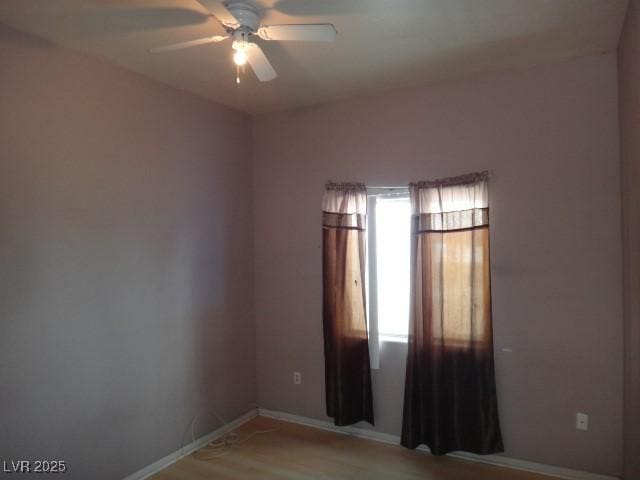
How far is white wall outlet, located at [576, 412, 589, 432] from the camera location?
2.56m

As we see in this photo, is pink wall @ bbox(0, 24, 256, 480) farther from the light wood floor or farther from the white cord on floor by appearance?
the light wood floor

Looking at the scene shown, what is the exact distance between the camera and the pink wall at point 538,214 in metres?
2.52

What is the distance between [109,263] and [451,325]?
2307 millimetres

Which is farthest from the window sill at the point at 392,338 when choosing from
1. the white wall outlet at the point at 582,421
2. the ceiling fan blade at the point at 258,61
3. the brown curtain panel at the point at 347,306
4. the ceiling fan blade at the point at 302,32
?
the ceiling fan blade at the point at 302,32

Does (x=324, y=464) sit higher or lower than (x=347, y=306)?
lower

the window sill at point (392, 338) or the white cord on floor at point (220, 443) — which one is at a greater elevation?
the window sill at point (392, 338)

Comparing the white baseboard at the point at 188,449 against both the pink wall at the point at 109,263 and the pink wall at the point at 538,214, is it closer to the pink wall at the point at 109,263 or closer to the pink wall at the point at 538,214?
the pink wall at the point at 109,263

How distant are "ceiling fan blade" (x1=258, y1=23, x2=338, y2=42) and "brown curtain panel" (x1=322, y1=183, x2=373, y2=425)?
151 cm

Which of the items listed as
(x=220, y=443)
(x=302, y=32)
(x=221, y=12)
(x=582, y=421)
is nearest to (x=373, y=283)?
(x=582, y=421)

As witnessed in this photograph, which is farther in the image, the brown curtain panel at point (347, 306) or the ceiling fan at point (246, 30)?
the brown curtain panel at point (347, 306)

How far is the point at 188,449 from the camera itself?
10.0 ft

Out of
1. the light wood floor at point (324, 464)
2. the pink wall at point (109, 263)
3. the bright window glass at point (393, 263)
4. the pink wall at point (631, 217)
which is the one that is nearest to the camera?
the pink wall at point (631, 217)

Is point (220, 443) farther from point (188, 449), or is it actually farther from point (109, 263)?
point (109, 263)

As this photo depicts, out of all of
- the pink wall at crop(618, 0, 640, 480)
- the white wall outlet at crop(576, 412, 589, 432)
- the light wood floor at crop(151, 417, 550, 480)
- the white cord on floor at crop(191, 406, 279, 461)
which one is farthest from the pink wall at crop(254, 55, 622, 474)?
the white cord on floor at crop(191, 406, 279, 461)
